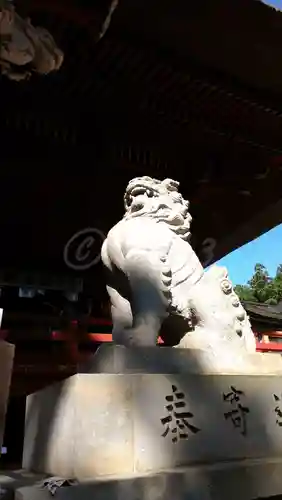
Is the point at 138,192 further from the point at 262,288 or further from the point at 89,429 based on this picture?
the point at 262,288

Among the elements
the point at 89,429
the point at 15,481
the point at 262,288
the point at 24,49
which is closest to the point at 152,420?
the point at 89,429

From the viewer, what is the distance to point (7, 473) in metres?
1.88

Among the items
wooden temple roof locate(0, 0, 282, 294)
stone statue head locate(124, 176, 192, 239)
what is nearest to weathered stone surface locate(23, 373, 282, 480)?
stone statue head locate(124, 176, 192, 239)

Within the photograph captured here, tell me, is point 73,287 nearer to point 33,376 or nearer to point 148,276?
point 33,376

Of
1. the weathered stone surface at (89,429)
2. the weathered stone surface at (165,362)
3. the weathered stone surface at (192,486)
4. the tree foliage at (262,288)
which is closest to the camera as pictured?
the weathered stone surface at (192,486)

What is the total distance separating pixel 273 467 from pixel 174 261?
0.99m

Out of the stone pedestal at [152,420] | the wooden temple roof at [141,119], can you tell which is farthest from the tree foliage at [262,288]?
the stone pedestal at [152,420]

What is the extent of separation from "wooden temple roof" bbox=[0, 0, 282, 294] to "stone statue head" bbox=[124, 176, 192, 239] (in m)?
0.86

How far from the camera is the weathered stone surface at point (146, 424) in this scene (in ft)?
5.31

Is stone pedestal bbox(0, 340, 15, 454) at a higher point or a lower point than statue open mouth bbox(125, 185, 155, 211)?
lower

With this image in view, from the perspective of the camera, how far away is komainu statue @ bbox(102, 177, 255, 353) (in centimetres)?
203

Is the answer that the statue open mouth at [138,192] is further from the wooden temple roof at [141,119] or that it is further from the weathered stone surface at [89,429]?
the weathered stone surface at [89,429]

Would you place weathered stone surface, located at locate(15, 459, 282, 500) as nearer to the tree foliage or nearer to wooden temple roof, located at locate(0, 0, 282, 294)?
wooden temple roof, located at locate(0, 0, 282, 294)

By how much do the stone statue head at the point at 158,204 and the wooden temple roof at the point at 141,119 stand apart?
0.86 meters
